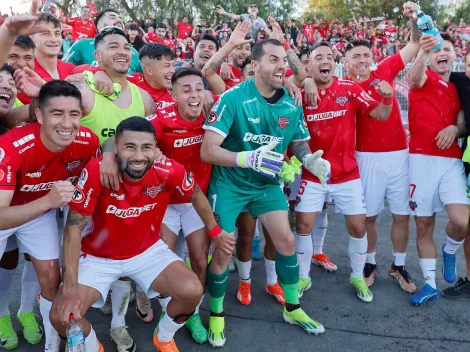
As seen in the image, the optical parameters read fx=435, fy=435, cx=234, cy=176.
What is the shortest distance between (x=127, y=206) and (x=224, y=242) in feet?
2.83

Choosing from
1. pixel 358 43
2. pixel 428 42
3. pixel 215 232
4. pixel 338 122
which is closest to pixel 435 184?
pixel 338 122

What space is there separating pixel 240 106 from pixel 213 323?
191 centimetres

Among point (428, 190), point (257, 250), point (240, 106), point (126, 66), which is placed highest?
point (126, 66)

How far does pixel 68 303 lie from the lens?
2.98 metres

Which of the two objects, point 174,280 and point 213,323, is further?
point 213,323

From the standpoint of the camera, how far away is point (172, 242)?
3885mm

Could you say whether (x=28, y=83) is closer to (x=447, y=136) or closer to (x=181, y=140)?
(x=181, y=140)

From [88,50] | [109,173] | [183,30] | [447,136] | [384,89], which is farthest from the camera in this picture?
[183,30]

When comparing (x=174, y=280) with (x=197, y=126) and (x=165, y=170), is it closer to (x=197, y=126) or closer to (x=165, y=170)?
(x=165, y=170)

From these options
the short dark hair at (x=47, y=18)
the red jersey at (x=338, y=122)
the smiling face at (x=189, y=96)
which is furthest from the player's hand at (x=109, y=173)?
the short dark hair at (x=47, y=18)

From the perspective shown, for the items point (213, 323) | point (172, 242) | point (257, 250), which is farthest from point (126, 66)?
point (257, 250)

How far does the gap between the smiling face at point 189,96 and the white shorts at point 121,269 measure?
1211 mm

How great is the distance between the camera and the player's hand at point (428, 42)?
403 centimetres

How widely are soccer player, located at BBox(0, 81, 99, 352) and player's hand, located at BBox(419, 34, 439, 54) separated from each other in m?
3.10
